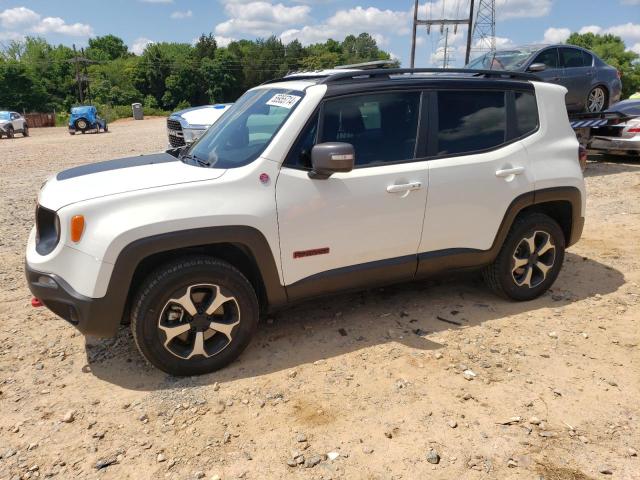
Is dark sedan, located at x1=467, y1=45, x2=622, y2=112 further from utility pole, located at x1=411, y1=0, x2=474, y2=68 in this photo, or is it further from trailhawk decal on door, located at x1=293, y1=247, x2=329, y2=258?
utility pole, located at x1=411, y1=0, x2=474, y2=68

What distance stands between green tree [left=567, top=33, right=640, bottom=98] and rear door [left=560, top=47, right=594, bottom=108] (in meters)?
65.0

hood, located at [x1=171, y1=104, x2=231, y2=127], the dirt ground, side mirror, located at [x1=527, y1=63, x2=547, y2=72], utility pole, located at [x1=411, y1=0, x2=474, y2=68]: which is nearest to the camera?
the dirt ground

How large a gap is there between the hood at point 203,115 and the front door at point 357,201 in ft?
18.7

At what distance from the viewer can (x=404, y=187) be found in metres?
3.65

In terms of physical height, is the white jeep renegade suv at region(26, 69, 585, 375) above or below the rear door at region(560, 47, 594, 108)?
below

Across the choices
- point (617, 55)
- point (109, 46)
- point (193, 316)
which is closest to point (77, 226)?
point (193, 316)

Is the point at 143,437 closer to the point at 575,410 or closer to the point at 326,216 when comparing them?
the point at 326,216

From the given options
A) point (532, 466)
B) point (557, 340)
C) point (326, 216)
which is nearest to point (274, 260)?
point (326, 216)

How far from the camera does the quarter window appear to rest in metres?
3.55

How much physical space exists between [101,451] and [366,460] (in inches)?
54.4

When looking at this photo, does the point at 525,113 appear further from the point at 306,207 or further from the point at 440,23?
the point at 440,23

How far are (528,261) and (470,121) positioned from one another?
4.26ft

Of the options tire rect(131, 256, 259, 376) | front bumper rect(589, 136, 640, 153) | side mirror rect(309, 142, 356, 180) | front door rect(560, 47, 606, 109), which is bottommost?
tire rect(131, 256, 259, 376)

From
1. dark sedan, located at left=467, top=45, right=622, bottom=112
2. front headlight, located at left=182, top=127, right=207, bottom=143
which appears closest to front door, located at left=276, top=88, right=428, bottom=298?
front headlight, located at left=182, top=127, right=207, bottom=143
